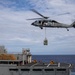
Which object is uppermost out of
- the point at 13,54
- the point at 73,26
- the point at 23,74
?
the point at 73,26

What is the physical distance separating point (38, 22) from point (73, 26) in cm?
706

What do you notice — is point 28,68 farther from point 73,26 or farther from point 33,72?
point 73,26

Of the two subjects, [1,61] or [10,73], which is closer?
[10,73]

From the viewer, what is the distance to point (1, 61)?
55.9 m

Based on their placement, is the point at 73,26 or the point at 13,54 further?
the point at 13,54

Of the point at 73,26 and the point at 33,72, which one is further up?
the point at 73,26

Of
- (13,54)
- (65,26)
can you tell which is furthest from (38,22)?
(13,54)

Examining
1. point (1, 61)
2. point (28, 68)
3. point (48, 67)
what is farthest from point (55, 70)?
point (1, 61)

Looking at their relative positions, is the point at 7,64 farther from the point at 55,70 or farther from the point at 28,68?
the point at 55,70

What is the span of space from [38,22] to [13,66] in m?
9.72

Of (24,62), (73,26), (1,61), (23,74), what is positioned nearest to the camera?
(73,26)

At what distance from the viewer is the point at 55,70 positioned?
165 feet

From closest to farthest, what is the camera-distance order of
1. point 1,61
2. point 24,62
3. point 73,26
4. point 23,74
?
point 73,26 < point 23,74 < point 1,61 < point 24,62

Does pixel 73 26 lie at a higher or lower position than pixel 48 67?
higher
